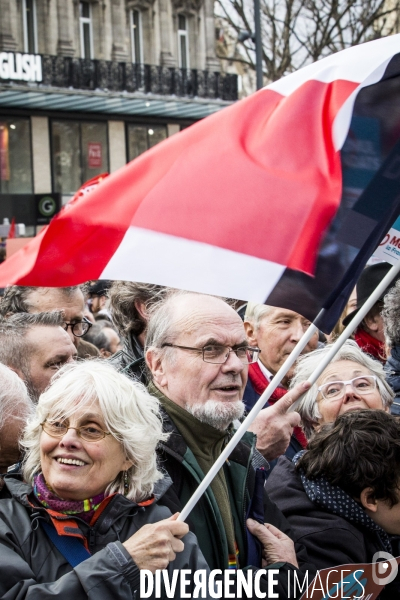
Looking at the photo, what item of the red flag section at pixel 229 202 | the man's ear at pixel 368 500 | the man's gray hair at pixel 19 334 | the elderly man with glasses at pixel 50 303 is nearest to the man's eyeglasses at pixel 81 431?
the red flag section at pixel 229 202

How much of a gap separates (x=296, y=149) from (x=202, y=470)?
1066mm

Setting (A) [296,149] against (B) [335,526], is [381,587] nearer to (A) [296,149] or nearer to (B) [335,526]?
(B) [335,526]

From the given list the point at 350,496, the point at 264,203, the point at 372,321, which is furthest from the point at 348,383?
the point at 372,321

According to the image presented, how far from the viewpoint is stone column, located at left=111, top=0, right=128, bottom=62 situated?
34875 millimetres

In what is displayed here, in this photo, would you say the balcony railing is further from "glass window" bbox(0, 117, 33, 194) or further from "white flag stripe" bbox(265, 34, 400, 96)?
"white flag stripe" bbox(265, 34, 400, 96)

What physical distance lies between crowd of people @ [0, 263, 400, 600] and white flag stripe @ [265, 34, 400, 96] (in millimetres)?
791

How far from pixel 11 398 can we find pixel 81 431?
419 mm

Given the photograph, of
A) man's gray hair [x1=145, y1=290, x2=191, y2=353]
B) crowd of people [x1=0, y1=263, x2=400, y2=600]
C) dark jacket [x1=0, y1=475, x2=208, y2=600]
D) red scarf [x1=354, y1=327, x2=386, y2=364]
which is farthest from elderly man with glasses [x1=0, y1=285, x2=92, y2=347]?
red scarf [x1=354, y1=327, x2=386, y2=364]

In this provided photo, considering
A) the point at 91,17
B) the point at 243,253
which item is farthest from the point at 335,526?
the point at 91,17

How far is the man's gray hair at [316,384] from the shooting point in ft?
13.5

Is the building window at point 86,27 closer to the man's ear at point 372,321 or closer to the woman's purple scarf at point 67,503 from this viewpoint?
the man's ear at point 372,321

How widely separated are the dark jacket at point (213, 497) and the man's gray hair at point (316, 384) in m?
0.73

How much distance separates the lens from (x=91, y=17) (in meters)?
34.9

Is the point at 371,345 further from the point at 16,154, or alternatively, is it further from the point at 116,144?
the point at 116,144
